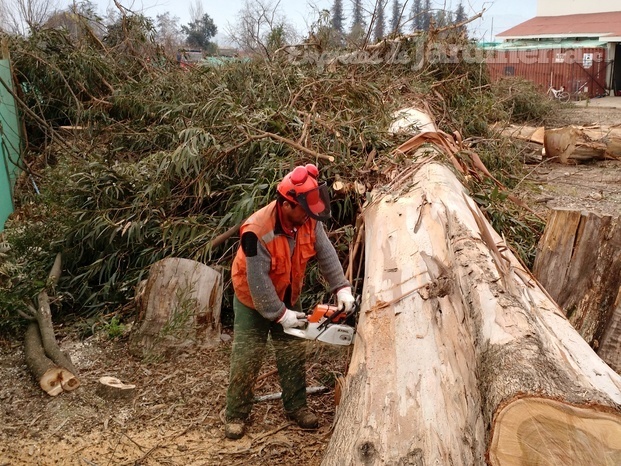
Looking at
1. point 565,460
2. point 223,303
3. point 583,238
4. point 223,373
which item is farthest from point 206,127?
point 565,460

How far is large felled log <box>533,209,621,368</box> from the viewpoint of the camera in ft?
12.1

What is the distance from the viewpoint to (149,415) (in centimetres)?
360

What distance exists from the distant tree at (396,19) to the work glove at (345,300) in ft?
18.5

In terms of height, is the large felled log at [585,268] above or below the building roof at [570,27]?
below

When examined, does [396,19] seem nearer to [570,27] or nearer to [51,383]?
[51,383]

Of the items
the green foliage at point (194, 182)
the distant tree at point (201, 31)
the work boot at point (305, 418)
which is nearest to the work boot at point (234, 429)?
the work boot at point (305, 418)

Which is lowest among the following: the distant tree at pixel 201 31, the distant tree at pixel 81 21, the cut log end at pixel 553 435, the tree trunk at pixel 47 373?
the tree trunk at pixel 47 373

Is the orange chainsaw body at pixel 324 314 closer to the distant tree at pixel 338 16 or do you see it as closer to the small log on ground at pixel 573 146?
the distant tree at pixel 338 16

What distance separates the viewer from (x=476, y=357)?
2.38 m

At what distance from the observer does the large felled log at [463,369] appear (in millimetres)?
1796

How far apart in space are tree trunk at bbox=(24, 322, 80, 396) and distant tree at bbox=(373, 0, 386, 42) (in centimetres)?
564

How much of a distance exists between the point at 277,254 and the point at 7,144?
5.89 metres

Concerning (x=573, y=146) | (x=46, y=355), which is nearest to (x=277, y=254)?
(x=46, y=355)

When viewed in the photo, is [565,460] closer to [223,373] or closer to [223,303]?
[223,373]
